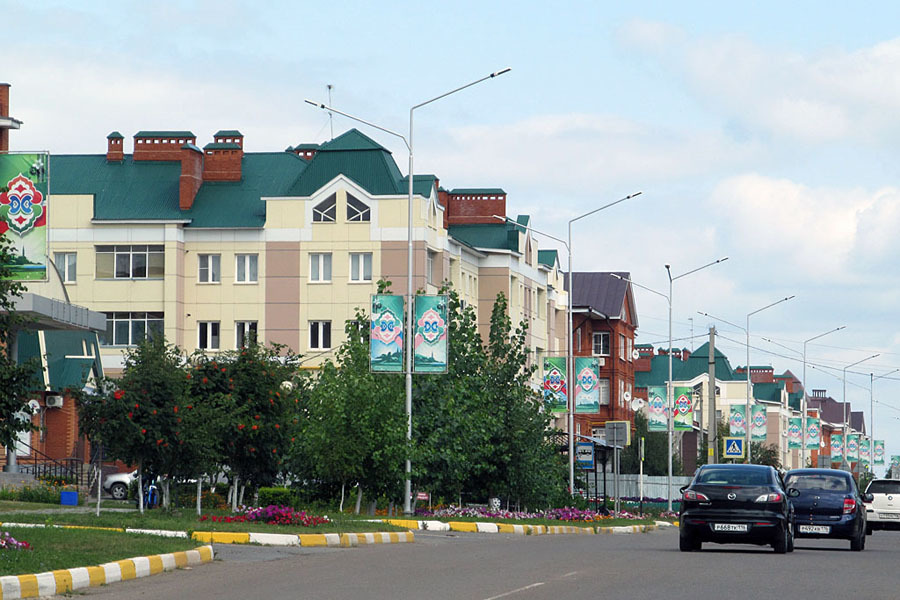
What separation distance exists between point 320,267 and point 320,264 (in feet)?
0.42

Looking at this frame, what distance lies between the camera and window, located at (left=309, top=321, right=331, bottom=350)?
66.1 m

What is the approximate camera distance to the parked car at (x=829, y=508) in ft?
95.6

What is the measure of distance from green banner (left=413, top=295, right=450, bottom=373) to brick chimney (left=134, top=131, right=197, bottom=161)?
125 feet

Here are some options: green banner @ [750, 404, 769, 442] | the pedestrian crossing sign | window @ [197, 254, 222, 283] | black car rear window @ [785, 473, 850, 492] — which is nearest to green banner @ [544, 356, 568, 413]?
the pedestrian crossing sign

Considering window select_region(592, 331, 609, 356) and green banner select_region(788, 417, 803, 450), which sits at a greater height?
window select_region(592, 331, 609, 356)

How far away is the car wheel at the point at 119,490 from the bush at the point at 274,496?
8526 mm

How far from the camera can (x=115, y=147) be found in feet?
234

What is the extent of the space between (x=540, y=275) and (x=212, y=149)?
20.3 metres

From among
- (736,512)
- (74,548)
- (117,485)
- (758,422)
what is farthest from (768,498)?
(758,422)

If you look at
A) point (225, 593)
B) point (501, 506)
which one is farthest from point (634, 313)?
point (225, 593)

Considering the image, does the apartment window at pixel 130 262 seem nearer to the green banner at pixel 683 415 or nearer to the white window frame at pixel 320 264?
the white window frame at pixel 320 264

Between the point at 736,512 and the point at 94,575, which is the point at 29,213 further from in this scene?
the point at 94,575

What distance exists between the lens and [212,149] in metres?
71.1

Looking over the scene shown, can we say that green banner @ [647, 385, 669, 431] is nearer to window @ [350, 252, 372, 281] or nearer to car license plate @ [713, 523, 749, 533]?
window @ [350, 252, 372, 281]
